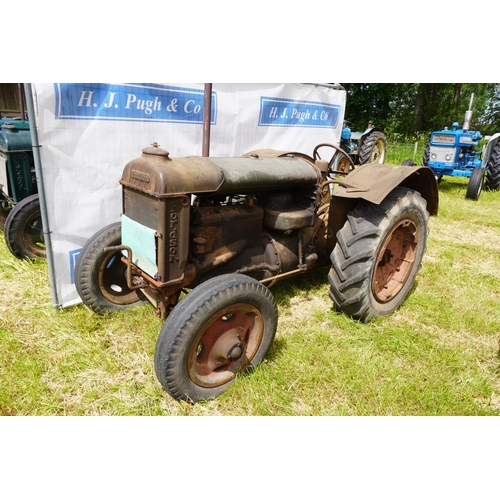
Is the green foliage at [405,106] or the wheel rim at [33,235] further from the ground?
the green foliage at [405,106]

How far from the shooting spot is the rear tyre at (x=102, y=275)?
286cm

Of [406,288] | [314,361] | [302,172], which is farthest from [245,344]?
[406,288]

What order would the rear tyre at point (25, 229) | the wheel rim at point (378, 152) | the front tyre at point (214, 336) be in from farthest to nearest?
the wheel rim at point (378, 152) → the rear tyre at point (25, 229) → the front tyre at point (214, 336)

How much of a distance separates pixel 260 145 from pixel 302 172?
1.85 m

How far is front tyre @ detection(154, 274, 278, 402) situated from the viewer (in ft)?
6.82

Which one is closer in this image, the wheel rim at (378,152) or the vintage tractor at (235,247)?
the vintage tractor at (235,247)

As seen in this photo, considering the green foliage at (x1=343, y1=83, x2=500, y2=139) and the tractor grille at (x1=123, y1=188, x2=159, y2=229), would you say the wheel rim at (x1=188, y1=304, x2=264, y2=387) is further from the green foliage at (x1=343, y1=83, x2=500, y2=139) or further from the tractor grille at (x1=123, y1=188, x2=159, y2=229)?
the green foliage at (x1=343, y1=83, x2=500, y2=139)

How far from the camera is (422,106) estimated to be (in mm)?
20812

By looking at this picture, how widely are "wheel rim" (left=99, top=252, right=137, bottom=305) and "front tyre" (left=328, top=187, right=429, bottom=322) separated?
1.60 metres

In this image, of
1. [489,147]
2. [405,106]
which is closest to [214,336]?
[489,147]

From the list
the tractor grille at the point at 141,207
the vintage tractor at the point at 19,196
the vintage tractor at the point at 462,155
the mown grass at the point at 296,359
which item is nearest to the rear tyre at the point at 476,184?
the vintage tractor at the point at 462,155

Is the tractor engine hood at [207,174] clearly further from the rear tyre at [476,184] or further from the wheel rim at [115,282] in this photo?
the rear tyre at [476,184]

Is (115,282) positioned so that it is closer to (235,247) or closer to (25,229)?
(235,247)

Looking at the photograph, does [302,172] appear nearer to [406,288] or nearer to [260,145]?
[406,288]
